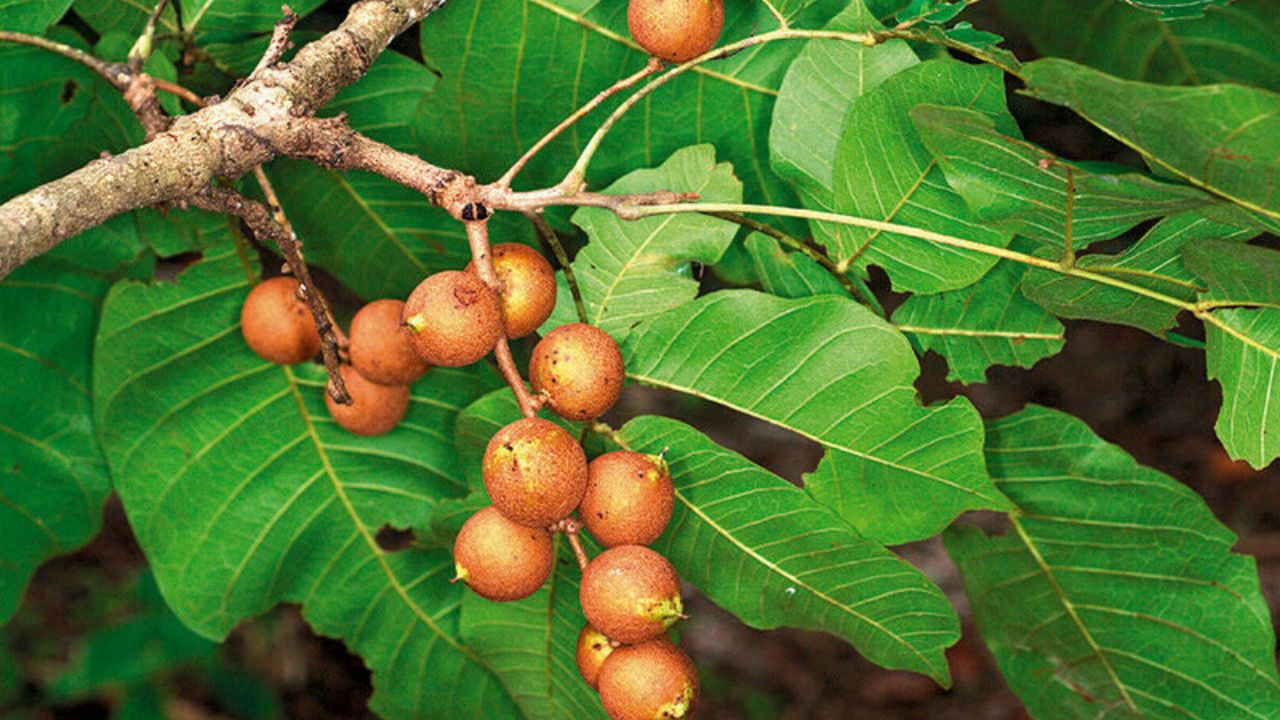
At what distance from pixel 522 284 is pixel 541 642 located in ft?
1.41

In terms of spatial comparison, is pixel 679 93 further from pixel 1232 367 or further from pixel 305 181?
pixel 1232 367

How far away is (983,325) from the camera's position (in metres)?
1.19

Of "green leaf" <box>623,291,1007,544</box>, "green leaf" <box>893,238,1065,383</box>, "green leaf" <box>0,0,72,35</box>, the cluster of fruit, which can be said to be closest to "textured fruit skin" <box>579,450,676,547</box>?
the cluster of fruit

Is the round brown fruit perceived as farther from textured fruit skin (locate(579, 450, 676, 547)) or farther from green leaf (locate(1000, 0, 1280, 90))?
green leaf (locate(1000, 0, 1280, 90))

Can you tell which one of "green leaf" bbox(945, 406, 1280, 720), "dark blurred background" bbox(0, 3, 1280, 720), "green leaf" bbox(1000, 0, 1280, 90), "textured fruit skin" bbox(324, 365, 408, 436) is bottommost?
"dark blurred background" bbox(0, 3, 1280, 720)

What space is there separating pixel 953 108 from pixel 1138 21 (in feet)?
2.22

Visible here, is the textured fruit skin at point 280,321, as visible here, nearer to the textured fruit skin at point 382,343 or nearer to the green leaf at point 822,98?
the textured fruit skin at point 382,343

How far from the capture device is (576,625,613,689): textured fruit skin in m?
1.04

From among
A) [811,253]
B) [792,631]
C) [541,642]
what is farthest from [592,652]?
[792,631]

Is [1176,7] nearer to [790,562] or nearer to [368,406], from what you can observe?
[790,562]

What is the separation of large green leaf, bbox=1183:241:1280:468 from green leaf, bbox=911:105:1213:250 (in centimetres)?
8

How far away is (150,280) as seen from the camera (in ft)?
4.39

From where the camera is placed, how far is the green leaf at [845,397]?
1.05m

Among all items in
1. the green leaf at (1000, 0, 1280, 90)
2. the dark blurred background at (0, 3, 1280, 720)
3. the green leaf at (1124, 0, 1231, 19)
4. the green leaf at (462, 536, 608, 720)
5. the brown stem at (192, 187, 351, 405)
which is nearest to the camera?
the green leaf at (1124, 0, 1231, 19)
